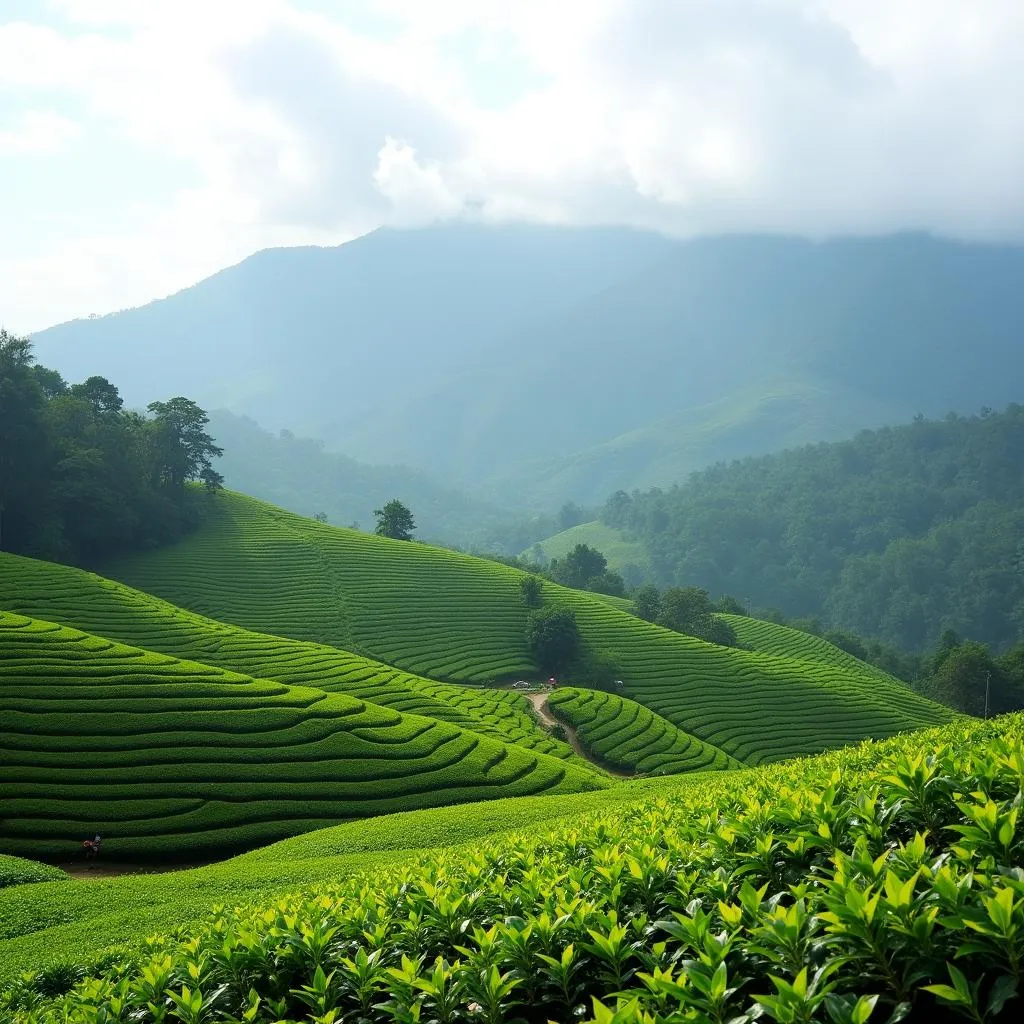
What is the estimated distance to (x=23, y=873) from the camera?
15.0 m

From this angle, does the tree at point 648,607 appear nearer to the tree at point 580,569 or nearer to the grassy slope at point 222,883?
the tree at point 580,569

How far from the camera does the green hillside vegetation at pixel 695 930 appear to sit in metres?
3.07

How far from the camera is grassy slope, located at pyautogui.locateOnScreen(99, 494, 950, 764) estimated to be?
4394cm

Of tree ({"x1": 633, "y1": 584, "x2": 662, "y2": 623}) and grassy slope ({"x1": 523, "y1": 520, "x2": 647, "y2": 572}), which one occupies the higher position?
grassy slope ({"x1": 523, "y1": 520, "x2": 647, "y2": 572})

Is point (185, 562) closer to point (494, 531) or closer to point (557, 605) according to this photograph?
point (557, 605)

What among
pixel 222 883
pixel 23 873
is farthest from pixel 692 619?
pixel 23 873

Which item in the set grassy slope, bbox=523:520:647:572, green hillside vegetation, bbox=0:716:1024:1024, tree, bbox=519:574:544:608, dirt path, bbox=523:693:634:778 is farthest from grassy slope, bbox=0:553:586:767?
grassy slope, bbox=523:520:647:572

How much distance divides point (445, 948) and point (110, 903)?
1133 cm

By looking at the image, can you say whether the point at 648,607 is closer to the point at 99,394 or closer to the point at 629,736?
the point at 629,736

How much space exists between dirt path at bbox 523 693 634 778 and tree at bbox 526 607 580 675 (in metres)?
6.01

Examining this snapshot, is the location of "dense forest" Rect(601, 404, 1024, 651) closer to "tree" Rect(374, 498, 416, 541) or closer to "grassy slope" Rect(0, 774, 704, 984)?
"tree" Rect(374, 498, 416, 541)

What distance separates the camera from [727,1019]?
3125 millimetres

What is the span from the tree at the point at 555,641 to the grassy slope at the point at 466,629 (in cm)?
123

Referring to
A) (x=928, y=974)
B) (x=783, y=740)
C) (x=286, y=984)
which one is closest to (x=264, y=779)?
(x=286, y=984)
